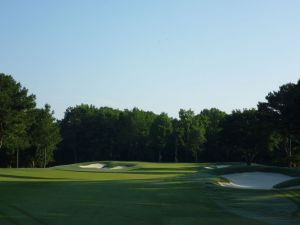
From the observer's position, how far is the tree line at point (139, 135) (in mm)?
71831

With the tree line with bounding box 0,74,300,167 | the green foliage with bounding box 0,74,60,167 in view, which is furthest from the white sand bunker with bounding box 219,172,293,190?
the green foliage with bounding box 0,74,60,167

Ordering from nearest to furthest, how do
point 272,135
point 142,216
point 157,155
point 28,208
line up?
point 142,216 → point 28,208 → point 272,135 → point 157,155

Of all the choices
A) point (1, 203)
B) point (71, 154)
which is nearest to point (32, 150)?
point (71, 154)

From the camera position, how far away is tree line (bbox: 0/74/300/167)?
7183 centimetres

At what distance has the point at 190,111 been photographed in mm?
133125

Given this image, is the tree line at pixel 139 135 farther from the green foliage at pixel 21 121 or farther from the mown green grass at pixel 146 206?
the mown green grass at pixel 146 206

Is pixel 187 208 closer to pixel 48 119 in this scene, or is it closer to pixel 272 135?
pixel 272 135

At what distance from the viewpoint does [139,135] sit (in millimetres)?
132250

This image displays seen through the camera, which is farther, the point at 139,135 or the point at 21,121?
the point at 139,135

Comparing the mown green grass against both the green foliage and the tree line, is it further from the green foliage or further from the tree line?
the green foliage

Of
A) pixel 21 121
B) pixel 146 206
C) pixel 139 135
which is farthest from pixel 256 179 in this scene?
pixel 139 135

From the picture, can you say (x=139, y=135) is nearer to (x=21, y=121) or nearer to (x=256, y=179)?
(x=21, y=121)

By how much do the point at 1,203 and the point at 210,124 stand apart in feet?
404

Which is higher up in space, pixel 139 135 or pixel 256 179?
pixel 139 135
